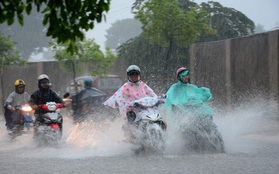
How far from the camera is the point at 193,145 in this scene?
389 inches

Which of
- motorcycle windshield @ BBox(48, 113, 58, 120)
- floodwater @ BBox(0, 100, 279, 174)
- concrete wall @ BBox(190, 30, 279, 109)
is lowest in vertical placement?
floodwater @ BBox(0, 100, 279, 174)

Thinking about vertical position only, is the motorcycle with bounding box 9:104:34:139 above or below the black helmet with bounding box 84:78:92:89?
below

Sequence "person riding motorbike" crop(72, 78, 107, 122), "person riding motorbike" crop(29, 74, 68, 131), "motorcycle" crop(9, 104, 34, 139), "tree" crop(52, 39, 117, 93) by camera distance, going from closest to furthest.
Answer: "person riding motorbike" crop(29, 74, 68, 131), "motorcycle" crop(9, 104, 34, 139), "person riding motorbike" crop(72, 78, 107, 122), "tree" crop(52, 39, 117, 93)

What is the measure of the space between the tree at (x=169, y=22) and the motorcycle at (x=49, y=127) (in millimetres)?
8927

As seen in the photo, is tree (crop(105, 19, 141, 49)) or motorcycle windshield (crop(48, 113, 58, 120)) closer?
motorcycle windshield (crop(48, 113, 58, 120))

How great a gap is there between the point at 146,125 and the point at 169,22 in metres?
10.7

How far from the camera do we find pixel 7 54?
29531 millimetres

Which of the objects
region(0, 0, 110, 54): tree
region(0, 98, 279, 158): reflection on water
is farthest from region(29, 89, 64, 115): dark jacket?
region(0, 0, 110, 54): tree

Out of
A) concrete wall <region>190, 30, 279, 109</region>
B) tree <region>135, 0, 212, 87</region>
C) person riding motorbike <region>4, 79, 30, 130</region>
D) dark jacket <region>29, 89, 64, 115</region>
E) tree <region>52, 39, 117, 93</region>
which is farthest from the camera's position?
tree <region>52, 39, 117, 93</region>

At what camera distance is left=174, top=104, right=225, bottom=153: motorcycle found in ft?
Result: 31.8

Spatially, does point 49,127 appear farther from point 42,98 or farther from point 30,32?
point 30,32

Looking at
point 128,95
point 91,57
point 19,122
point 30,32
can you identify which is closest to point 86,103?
point 19,122

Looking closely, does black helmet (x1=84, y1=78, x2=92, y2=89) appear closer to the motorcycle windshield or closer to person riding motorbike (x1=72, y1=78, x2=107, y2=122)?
person riding motorbike (x1=72, y1=78, x2=107, y2=122)

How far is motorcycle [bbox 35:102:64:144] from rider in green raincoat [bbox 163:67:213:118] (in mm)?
2221
